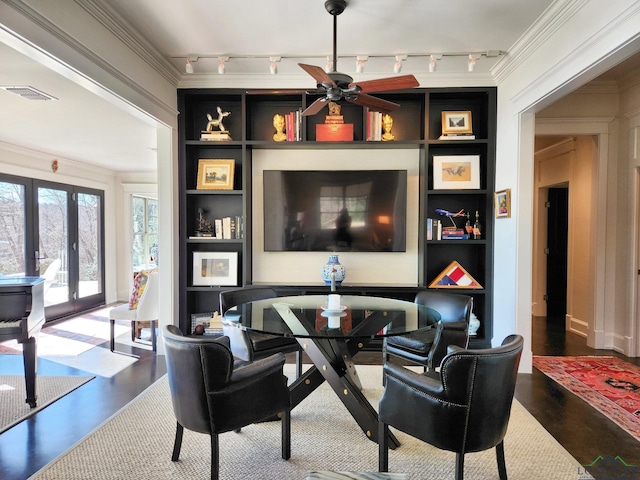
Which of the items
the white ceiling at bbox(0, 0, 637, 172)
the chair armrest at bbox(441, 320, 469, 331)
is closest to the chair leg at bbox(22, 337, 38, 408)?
A: the white ceiling at bbox(0, 0, 637, 172)

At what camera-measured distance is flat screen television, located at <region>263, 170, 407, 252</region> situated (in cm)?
382

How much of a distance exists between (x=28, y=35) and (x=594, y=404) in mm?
4397

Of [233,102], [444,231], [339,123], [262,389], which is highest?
[233,102]

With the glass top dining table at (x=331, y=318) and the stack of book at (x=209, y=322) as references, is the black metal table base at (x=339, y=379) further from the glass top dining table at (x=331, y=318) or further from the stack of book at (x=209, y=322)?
the stack of book at (x=209, y=322)

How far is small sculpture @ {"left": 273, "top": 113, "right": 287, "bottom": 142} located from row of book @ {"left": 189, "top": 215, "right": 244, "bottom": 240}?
935mm

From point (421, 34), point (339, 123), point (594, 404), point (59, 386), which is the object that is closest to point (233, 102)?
point (339, 123)

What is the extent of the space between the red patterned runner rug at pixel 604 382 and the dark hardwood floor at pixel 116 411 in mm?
92

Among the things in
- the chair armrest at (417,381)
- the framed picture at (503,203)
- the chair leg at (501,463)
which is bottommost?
the chair leg at (501,463)

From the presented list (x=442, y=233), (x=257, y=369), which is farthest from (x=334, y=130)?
(x=257, y=369)

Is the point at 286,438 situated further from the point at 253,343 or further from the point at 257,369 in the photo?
the point at 253,343

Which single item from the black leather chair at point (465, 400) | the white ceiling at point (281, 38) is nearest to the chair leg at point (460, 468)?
the black leather chair at point (465, 400)

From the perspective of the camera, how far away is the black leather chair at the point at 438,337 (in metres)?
2.52

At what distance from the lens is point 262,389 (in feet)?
5.92

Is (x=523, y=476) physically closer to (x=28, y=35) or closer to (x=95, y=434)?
(x=95, y=434)
